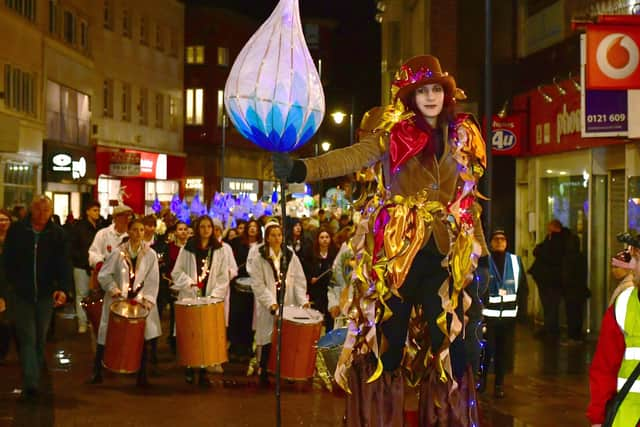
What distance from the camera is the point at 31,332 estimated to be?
11391mm

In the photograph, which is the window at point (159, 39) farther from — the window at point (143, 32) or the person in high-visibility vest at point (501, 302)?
the person in high-visibility vest at point (501, 302)

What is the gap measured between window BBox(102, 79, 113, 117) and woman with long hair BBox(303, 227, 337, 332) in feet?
105

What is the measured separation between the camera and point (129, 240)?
12.7 meters

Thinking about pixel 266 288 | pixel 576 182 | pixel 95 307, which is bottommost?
pixel 95 307

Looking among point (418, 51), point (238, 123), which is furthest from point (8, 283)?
point (418, 51)

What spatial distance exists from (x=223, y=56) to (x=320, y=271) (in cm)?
5340

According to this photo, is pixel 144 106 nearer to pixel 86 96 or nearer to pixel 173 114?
pixel 173 114

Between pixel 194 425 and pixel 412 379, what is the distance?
384 centimetres

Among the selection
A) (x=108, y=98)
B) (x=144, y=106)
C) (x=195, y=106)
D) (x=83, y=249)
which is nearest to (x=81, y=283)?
(x=83, y=249)

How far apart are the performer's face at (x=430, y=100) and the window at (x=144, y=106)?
45.5 metres

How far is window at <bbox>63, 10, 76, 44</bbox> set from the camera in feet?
130

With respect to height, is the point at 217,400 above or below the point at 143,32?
below

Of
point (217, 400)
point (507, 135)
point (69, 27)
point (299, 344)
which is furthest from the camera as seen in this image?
point (69, 27)

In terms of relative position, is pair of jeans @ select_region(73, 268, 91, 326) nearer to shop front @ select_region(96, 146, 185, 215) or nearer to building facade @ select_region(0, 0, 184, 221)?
building facade @ select_region(0, 0, 184, 221)
